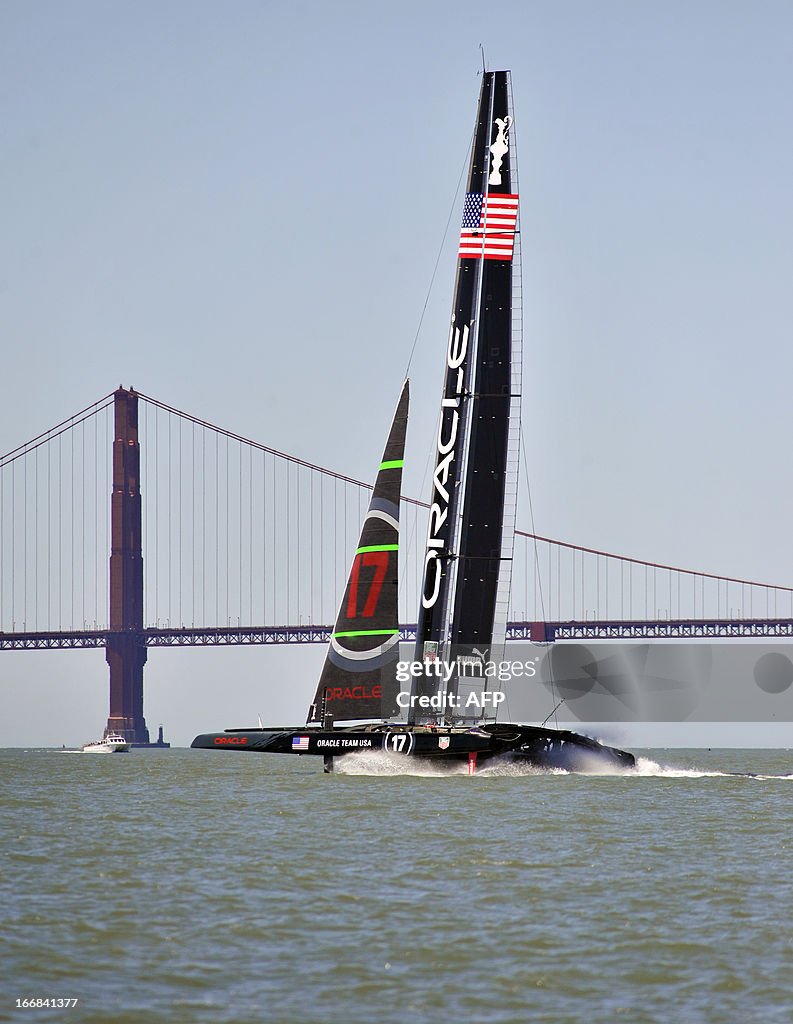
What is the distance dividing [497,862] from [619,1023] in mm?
6245

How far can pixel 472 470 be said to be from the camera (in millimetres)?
24281

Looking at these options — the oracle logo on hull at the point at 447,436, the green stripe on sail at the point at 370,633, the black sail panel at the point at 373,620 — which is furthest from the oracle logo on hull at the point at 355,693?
the oracle logo on hull at the point at 447,436

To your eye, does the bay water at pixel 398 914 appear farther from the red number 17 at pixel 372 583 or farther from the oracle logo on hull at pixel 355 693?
the red number 17 at pixel 372 583

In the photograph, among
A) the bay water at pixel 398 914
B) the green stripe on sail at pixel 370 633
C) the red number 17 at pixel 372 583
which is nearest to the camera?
the bay water at pixel 398 914

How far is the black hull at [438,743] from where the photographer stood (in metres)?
22.8

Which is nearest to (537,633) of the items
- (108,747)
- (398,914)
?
(108,747)

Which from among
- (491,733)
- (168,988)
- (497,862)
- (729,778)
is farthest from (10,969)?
(729,778)

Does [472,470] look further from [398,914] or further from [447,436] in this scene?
[398,914]

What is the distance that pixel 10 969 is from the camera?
348 inches

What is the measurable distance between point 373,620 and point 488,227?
628 centimetres

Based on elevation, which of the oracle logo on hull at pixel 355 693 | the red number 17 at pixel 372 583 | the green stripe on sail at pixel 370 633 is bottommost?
the oracle logo on hull at pixel 355 693

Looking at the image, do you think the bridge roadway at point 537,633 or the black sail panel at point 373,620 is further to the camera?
the bridge roadway at point 537,633

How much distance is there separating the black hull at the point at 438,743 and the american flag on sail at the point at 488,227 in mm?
7169

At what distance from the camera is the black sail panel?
24547 millimetres
